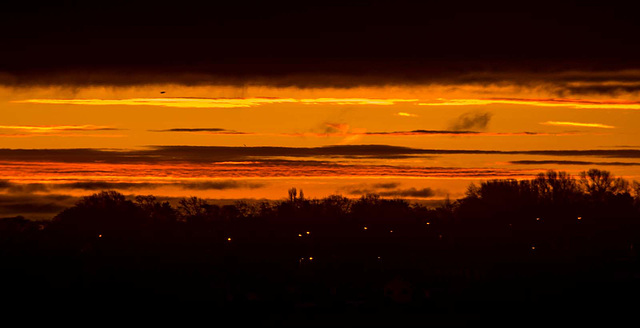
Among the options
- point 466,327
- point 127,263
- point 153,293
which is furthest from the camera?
point 127,263

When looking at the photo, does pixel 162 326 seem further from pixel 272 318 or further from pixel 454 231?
pixel 454 231

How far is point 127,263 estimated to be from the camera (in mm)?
80188

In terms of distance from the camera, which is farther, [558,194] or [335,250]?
[558,194]

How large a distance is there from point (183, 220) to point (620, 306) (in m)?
72.1

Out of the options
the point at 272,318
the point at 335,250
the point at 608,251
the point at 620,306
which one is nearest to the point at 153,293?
the point at 272,318

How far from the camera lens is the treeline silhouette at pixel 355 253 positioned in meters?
66.2

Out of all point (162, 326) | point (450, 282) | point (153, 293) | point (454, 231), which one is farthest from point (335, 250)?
point (162, 326)

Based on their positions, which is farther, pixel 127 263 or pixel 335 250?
pixel 335 250

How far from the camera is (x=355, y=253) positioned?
92.8m

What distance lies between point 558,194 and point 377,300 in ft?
191

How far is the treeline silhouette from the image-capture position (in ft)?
217

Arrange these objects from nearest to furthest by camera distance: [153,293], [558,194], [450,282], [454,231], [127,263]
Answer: [153,293] → [450,282] → [127,263] → [454,231] → [558,194]

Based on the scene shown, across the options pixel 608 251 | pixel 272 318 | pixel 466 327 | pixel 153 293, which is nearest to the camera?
pixel 466 327

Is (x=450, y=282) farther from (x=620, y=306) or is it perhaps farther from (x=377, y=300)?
(x=620, y=306)
